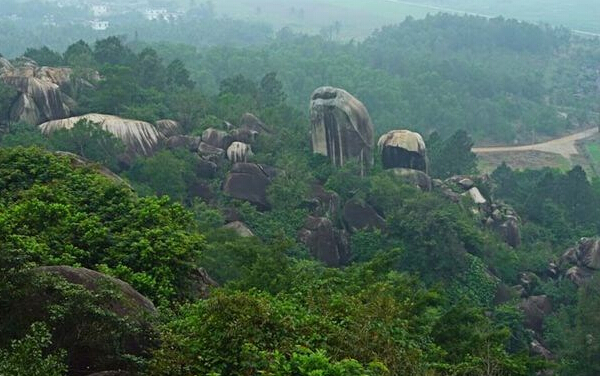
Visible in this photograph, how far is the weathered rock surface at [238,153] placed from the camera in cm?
3169

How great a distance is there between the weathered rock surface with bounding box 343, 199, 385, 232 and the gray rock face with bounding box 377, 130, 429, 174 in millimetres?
5047

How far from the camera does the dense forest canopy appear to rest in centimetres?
941

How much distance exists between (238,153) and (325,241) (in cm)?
634

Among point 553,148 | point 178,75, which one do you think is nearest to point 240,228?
point 178,75

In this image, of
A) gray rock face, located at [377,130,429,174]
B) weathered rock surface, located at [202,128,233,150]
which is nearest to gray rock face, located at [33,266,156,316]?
weathered rock surface, located at [202,128,233,150]

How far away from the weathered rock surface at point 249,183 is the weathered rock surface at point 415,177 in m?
6.83

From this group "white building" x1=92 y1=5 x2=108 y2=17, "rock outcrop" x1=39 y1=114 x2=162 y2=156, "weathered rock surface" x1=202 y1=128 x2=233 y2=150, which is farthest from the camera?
"white building" x1=92 y1=5 x2=108 y2=17

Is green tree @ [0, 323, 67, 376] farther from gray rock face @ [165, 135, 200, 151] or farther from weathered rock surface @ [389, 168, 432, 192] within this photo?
weathered rock surface @ [389, 168, 432, 192]

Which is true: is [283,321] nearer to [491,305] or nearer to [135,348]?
[135,348]

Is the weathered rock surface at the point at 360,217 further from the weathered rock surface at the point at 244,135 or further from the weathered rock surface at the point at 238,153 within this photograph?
the weathered rock surface at the point at 244,135

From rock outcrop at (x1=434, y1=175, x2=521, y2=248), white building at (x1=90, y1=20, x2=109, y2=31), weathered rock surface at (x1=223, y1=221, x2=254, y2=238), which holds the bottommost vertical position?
rock outcrop at (x1=434, y1=175, x2=521, y2=248)

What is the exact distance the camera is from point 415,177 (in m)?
34.0

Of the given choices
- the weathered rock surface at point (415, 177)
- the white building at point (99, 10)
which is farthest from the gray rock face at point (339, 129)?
the white building at point (99, 10)

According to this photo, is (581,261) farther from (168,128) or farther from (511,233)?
(168,128)
